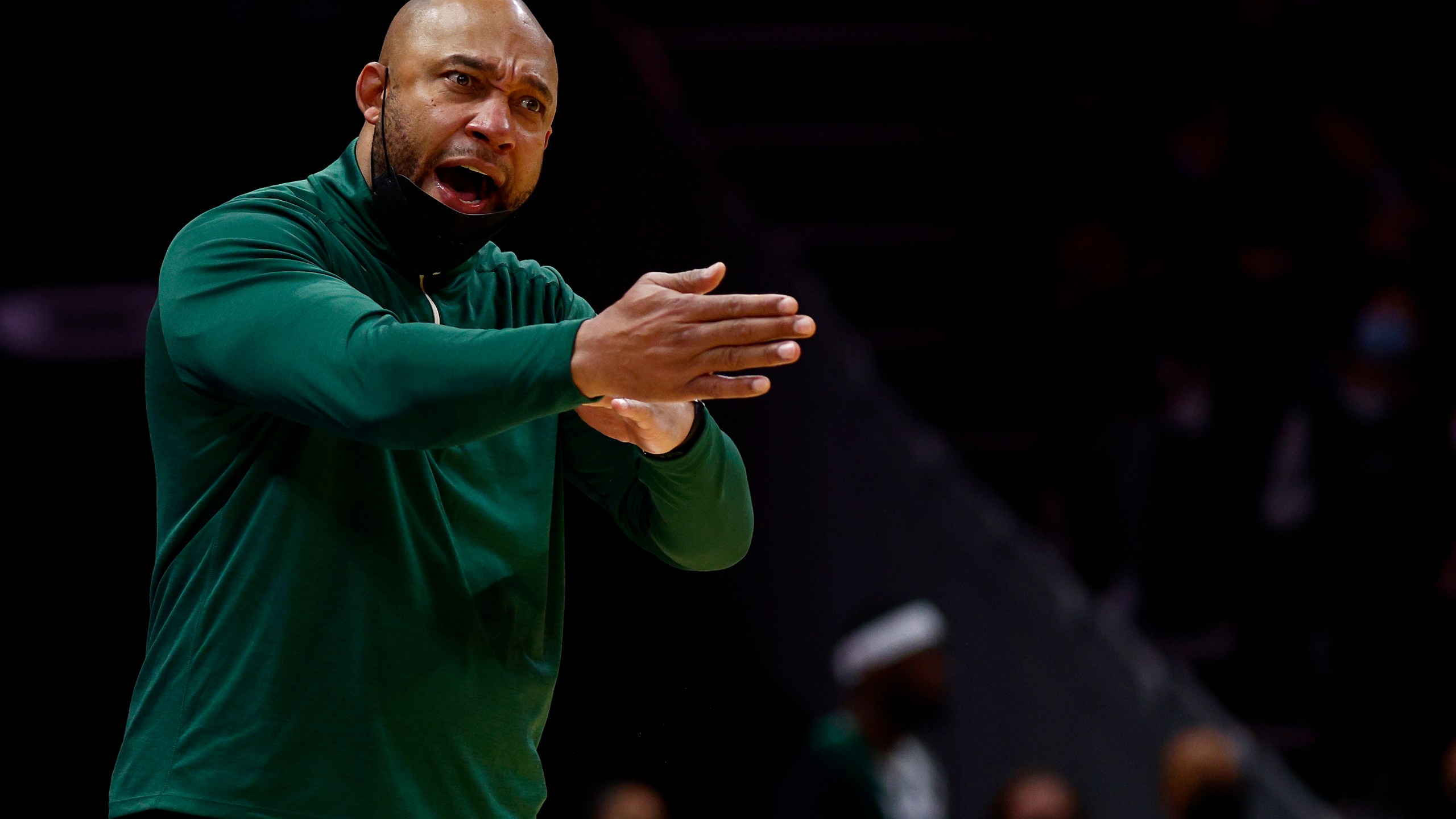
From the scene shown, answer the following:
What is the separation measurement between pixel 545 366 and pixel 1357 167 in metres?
6.38

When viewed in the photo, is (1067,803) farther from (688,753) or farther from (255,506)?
(255,506)

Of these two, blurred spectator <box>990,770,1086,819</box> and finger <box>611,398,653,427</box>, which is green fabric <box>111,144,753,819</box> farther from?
blurred spectator <box>990,770,1086,819</box>

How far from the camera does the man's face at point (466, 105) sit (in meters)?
1.88

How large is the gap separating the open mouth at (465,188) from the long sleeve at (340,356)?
0.21 metres

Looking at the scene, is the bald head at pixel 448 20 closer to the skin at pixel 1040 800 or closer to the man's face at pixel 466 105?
the man's face at pixel 466 105

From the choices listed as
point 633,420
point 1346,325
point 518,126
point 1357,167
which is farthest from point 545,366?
point 1357,167

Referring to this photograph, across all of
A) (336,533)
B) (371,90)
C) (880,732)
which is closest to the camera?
(336,533)

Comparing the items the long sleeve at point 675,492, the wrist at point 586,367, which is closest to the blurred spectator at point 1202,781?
the long sleeve at point 675,492

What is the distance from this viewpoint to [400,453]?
1818 millimetres

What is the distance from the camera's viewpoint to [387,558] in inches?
69.4

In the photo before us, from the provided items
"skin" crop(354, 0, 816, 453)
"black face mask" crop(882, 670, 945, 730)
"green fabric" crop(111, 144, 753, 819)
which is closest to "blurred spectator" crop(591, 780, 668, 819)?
"black face mask" crop(882, 670, 945, 730)

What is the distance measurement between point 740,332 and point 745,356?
25 millimetres

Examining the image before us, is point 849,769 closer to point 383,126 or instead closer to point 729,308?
point 383,126

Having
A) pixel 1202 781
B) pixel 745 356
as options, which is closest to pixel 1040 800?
pixel 1202 781
